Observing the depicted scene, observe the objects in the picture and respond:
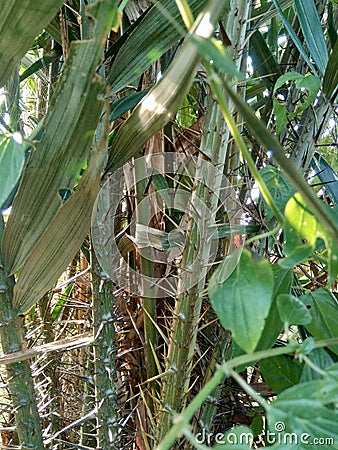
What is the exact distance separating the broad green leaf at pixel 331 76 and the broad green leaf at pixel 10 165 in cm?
30

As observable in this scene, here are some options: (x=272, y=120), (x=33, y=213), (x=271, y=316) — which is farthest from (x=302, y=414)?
(x=272, y=120)

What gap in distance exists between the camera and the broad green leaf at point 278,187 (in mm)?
316

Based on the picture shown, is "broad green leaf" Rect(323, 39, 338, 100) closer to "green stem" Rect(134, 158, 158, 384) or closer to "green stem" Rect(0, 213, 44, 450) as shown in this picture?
"green stem" Rect(134, 158, 158, 384)

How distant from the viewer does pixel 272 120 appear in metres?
0.55

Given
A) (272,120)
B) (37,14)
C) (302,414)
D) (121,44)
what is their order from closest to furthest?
(302,414) < (37,14) < (121,44) < (272,120)

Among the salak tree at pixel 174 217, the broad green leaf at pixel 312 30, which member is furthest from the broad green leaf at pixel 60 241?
the broad green leaf at pixel 312 30

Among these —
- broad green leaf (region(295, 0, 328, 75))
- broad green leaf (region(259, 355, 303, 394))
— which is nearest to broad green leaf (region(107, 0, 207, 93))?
broad green leaf (region(295, 0, 328, 75))

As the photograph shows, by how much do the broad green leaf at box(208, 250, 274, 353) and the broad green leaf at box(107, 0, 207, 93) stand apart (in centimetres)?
21

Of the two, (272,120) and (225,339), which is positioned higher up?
(272,120)

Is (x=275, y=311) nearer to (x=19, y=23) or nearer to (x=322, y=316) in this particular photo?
(x=322, y=316)

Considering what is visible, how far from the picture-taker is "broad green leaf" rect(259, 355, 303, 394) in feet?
1.21

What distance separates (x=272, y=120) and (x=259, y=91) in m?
0.06

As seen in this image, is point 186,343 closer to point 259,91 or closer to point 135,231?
point 135,231

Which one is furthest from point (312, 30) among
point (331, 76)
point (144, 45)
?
point (144, 45)
